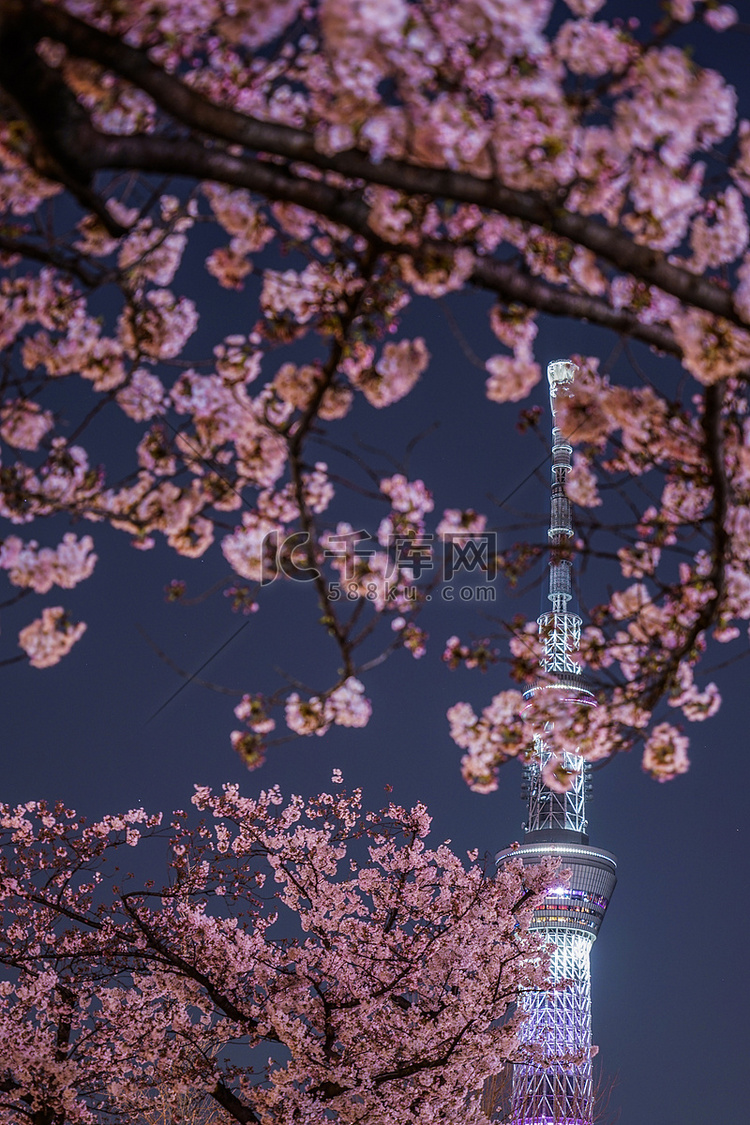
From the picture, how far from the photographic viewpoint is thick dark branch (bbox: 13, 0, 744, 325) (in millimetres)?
3219

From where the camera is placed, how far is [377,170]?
352cm

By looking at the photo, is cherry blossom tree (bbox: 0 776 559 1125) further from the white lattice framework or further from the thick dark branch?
the white lattice framework

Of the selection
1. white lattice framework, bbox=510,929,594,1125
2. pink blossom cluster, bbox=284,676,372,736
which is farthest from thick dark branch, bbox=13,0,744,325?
white lattice framework, bbox=510,929,594,1125

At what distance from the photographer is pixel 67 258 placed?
4.09 m

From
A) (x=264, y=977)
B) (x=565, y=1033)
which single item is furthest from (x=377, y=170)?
(x=565, y=1033)

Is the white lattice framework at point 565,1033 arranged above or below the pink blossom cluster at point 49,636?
above

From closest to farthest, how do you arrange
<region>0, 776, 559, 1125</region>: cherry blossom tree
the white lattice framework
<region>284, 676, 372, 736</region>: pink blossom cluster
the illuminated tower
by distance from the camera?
1. <region>284, 676, 372, 736</region>: pink blossom cluster
2. <region>0, 776, 559, 1125</region>: cherry blossom tree
3. the white lattice framework
4. the illuminated tower

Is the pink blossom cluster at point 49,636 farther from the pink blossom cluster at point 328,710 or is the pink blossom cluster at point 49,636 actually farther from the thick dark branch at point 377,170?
the thick dark branch at point 377,170

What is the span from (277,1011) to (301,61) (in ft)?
28.6

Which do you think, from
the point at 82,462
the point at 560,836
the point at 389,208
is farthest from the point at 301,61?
the point at 560,836

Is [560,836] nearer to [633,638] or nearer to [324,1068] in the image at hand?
[324,1068]

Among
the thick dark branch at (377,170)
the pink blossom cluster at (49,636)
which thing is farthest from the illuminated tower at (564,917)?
the thick dark branch at (377,170)

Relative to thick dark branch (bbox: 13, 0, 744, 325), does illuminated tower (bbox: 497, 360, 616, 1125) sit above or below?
above

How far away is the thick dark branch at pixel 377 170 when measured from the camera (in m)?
3.22
